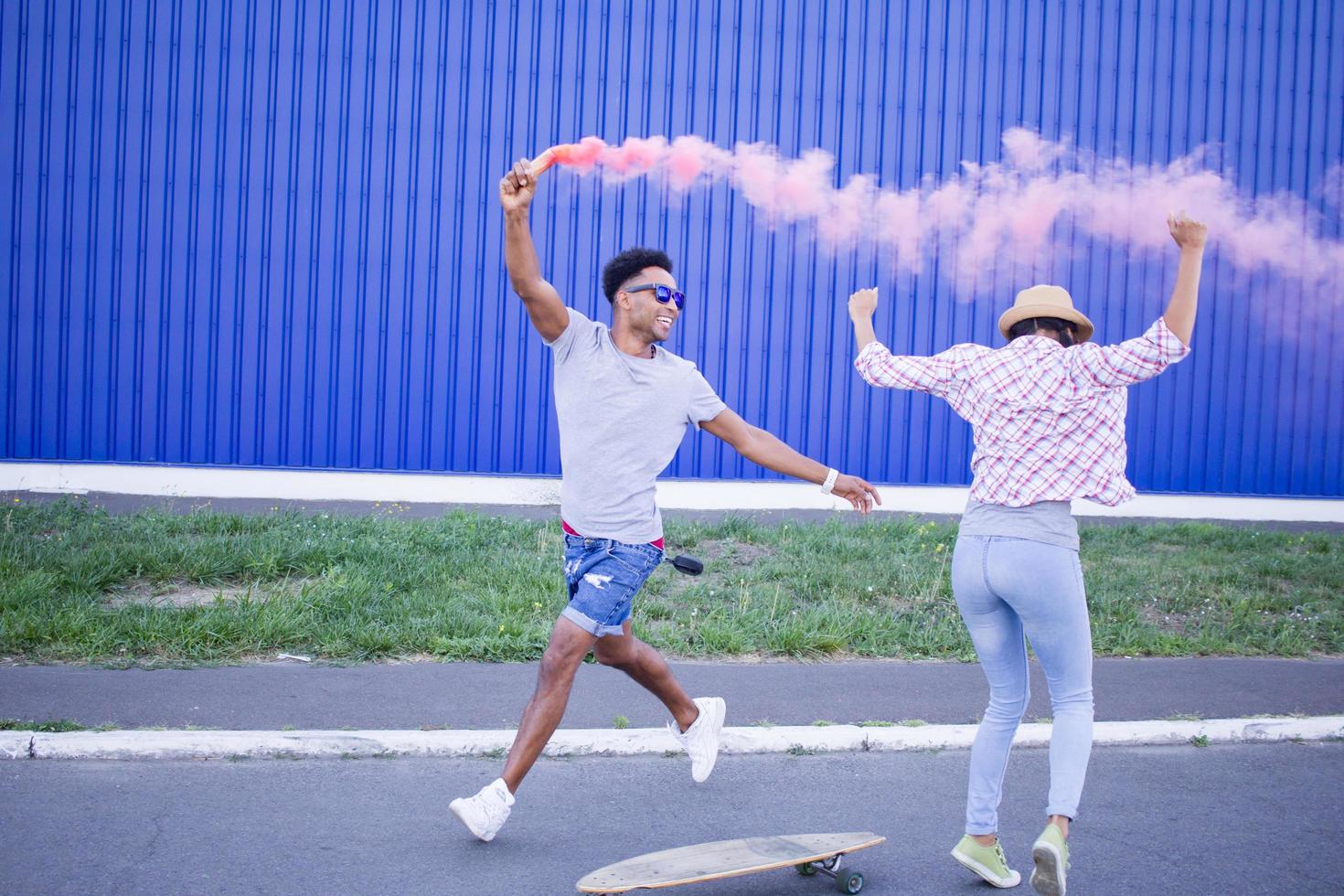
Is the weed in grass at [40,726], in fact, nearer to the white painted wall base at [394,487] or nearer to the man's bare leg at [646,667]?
the man's bare leg at [646,667]

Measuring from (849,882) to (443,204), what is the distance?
9.68m

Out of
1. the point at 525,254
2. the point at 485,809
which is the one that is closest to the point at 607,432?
the point at 525,254

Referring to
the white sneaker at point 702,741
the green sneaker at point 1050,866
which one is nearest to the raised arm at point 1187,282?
the green sneaker at point 1050,866

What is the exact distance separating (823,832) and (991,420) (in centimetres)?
159

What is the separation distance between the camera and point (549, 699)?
414 centimetres

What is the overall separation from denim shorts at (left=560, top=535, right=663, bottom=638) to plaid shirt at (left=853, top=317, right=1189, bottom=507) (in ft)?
4.00

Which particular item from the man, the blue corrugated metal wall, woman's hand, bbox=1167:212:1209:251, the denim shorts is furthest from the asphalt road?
the blue corrugated metal wall

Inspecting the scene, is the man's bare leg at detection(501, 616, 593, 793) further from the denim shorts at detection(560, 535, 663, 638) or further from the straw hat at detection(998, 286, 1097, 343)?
the straw hat at detection(998, 286, 1097, 343)

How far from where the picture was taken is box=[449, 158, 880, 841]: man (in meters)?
4.07

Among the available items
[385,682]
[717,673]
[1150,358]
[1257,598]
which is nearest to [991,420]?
[1150,358]

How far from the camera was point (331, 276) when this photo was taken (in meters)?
12.1

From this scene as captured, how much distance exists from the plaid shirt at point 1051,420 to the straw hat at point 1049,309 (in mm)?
86

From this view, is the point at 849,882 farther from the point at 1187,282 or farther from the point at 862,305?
the point at 1187,282

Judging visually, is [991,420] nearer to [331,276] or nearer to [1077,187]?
[331,276]
